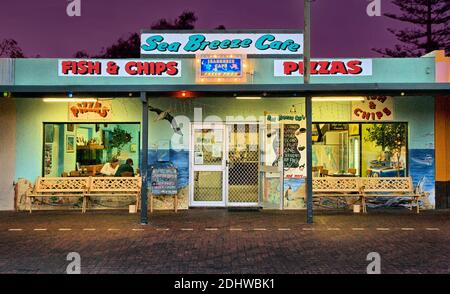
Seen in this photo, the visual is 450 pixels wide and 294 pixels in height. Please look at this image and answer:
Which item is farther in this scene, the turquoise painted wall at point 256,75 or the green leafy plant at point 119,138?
the green leafy plant at point 119,138

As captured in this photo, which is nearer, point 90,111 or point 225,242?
point 225,242

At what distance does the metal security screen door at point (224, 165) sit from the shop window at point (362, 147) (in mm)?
1814

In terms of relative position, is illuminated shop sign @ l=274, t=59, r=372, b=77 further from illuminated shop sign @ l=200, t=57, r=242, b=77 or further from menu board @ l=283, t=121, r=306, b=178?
menu board @ l=283, t=121, r=306, b=178

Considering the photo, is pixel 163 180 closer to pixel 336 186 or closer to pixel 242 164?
pixel 242 164

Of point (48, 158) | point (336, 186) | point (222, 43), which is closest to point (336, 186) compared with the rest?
point (336, 186)

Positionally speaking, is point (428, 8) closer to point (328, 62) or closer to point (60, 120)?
point (328, 62)

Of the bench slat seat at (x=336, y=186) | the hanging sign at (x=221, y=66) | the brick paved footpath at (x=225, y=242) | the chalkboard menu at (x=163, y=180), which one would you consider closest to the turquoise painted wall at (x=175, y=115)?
the chalkboard menu at (x=163, y=180)

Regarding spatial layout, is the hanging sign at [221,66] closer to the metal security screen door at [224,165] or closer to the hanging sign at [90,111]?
the metal security screen door at [224,165]

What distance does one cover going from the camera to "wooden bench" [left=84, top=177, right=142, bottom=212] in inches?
530

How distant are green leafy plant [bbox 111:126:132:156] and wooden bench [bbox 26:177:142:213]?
113 centimetres

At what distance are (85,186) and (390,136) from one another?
823 centimetres

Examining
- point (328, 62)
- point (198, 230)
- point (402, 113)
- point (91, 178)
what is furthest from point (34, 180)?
point (402, 113)

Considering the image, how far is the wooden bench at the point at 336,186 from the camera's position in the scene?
1323 cm

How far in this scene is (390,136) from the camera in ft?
46.5
